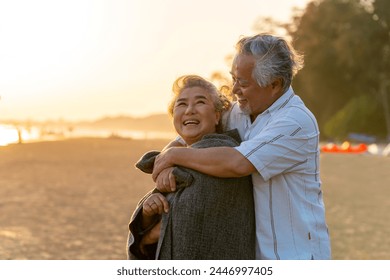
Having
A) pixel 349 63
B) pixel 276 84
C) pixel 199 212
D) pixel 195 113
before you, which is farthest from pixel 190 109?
pixel 349 63

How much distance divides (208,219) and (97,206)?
9735 mm

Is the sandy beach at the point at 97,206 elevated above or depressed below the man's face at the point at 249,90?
above

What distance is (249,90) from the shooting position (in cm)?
308

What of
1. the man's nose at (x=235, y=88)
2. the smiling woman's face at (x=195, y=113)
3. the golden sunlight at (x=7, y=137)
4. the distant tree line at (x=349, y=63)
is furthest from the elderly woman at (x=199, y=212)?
the distant tree line at (x=349, y=63)

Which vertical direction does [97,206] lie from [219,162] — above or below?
above

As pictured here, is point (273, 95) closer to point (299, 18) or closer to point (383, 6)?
point (383, 6)

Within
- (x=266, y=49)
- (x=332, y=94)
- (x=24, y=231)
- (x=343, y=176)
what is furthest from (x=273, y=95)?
(x=332, y=94)

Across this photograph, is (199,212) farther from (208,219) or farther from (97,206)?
(97,206)

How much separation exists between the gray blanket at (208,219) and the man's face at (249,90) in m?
0.24

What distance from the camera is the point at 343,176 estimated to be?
56.9ft

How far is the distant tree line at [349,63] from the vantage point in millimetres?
36594

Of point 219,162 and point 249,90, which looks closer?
point 219,162

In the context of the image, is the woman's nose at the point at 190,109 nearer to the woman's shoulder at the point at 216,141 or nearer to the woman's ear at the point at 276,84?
the woman's shoulder at the point at 216,141
